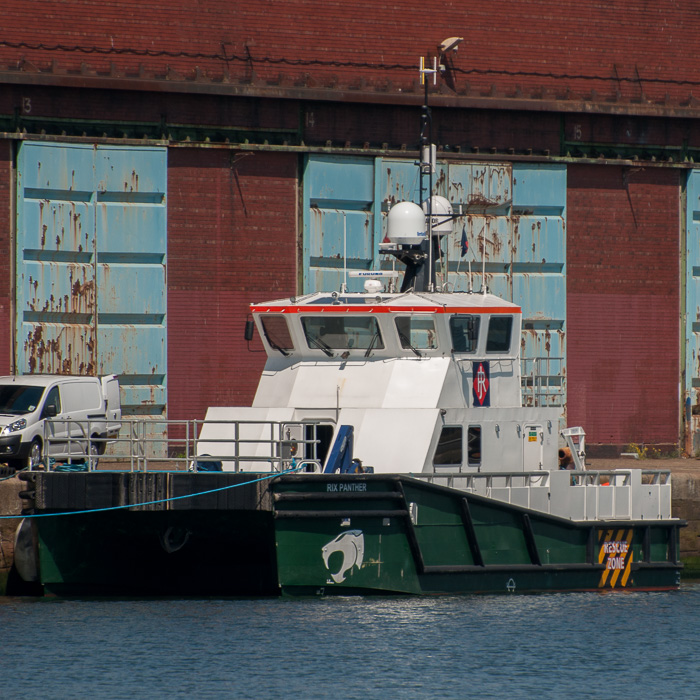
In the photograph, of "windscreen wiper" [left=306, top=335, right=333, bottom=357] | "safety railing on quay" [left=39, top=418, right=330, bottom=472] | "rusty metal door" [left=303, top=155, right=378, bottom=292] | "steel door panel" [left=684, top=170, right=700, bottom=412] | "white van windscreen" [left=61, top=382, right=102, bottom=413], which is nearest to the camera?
"safety railing on quay" [left=39, top=418, right=330, bottom=472]

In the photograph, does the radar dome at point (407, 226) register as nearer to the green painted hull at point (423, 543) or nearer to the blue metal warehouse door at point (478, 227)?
the green painted hull at point (423, 543)

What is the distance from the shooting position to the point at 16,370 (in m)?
24.6

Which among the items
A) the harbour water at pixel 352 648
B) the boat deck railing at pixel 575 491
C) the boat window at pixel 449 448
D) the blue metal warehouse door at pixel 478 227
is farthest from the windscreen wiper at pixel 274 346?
the blue metal warehouse door at pixel 478 227

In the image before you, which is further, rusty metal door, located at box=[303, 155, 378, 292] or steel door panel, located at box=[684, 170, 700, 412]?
steel door panel, located at box=[684, 170, 700, 412]

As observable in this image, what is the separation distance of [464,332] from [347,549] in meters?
3.37

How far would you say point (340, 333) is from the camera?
18000 millimetres

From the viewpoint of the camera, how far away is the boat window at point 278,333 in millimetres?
18166

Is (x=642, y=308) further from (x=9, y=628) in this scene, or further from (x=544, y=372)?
(x=9, y=628)

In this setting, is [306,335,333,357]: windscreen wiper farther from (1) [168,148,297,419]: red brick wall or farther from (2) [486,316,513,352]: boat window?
(1) [168,148,297,419]: red brick wall

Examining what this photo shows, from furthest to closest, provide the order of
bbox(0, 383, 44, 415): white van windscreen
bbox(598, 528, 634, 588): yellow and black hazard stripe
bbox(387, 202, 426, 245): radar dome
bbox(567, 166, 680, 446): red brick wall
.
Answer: bbox(567, 166, 680, 446): red brick wall, bbox(0, 383, 44, 415): white van windscreen, bbox(387, 202, 426, 245): radar dome, bbox(598, 528, 634, 588): yellow and black hazard stripe

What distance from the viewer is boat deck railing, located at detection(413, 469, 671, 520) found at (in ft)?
57.0

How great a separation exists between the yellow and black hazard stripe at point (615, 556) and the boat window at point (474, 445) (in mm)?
1969

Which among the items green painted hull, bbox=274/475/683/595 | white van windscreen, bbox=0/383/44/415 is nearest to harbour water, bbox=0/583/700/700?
green painted hull, bbox=274/475/683/595

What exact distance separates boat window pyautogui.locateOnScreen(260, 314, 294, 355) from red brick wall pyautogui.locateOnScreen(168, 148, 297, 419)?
7272 mm
